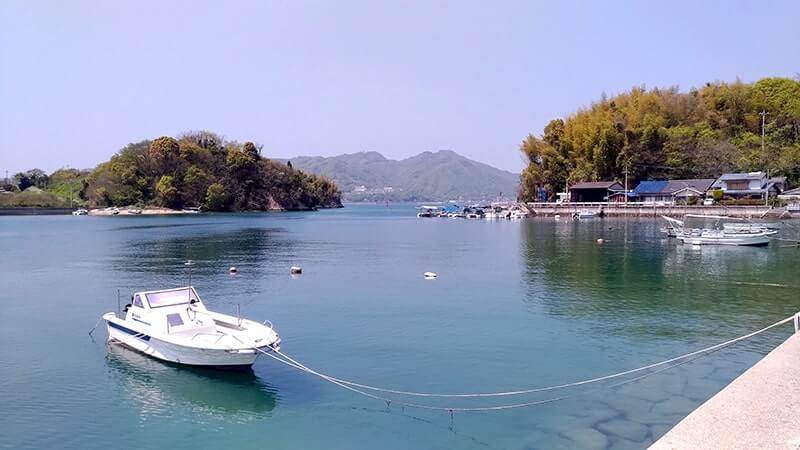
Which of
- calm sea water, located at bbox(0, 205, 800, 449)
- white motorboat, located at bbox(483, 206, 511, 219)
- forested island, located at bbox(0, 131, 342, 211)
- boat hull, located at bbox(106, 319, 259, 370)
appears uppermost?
forested island, located at bbox(0, 131, 342, 211)

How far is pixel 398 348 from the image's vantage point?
2047 centimetres

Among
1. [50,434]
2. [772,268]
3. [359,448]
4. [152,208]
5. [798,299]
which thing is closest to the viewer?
[359,448]

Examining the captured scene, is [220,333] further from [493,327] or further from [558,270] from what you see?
[558,270]

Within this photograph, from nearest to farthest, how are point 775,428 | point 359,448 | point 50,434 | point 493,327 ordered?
point 775,428, point 359,448, point 50,434, point 493,327

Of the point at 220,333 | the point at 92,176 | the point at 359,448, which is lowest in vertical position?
the point at 359,448

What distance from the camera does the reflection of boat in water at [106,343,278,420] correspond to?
1499cm

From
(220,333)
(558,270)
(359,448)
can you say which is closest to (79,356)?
(220,333)

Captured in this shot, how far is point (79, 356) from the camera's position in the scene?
19.7 meters

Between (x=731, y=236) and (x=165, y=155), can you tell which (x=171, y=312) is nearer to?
(x=731, y=236)

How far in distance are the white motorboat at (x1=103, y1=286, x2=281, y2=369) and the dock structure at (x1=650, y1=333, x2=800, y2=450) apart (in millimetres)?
10712

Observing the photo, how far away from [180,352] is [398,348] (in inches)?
284

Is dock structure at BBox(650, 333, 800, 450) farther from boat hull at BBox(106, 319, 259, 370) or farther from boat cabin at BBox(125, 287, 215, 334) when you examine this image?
boat cabin at BBox(125, 287, 215, 334)

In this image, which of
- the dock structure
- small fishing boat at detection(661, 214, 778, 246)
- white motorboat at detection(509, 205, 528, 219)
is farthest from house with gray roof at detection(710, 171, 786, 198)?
the dock structure

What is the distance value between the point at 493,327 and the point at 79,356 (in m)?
15.2
